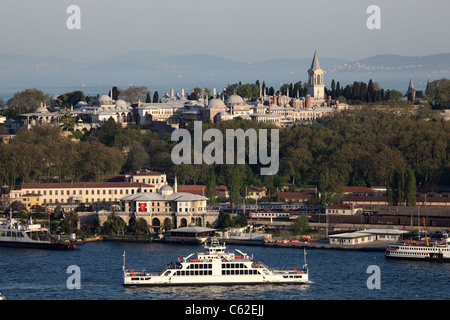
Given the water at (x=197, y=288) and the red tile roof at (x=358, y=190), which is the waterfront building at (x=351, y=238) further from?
the red tile roof at (x=358, y=190)

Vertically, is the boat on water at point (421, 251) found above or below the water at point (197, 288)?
above

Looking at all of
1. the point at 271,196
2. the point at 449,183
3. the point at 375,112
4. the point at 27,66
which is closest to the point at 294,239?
the point at 271,196

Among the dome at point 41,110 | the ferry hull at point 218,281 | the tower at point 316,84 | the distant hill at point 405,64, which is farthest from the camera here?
the distant hill at point 405,64

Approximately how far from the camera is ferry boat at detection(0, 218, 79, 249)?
51.6 metres

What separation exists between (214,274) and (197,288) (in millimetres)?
933

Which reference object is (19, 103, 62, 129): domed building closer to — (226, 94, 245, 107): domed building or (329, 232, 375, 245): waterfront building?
(226, 94, 245, 107): domed building

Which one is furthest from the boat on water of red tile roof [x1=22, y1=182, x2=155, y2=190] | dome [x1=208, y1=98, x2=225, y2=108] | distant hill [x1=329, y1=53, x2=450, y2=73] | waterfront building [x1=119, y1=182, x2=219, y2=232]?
distant hill [x1=329, y1=53, x2=450, y2=73]

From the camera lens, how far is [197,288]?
39844 millimetres

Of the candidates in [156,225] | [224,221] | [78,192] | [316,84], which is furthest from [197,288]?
[316,84]

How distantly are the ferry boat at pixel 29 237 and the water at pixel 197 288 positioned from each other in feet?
3.00

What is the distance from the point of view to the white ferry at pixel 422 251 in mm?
46156

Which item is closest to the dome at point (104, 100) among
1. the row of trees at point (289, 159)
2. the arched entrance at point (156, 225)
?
the row of trees at point (289, 159)

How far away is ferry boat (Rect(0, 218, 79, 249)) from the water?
914 mm

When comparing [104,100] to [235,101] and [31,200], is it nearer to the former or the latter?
[235,101]
